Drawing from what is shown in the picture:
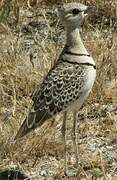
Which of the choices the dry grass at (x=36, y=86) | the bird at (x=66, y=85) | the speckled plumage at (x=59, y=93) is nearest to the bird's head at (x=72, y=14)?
the bird at (x=66, y=85)

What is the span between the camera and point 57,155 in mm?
3842

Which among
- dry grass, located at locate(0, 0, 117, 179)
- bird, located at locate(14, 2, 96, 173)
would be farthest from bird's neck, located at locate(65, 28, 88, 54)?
dry grass, located at locate(0, 0, 117, 179)

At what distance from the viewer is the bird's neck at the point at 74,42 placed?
354 centimetres

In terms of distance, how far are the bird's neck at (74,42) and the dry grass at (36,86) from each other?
1.76ft

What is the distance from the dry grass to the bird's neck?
536 millimetres

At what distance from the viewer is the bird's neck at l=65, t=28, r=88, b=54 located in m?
3.54

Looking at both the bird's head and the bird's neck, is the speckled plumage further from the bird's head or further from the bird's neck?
the bird's head

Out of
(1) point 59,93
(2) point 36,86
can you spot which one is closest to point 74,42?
(1) point 59,93

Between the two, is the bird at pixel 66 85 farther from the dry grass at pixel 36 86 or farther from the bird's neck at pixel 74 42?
the dry grass at pixel 36 86

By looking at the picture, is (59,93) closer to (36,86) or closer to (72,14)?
(72,14)

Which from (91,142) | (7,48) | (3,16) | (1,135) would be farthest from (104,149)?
(3,16)

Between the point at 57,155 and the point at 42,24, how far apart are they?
1.86m

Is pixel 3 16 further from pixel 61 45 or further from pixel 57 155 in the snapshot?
pixel 57 155

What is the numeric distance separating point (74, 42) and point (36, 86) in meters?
0.95
